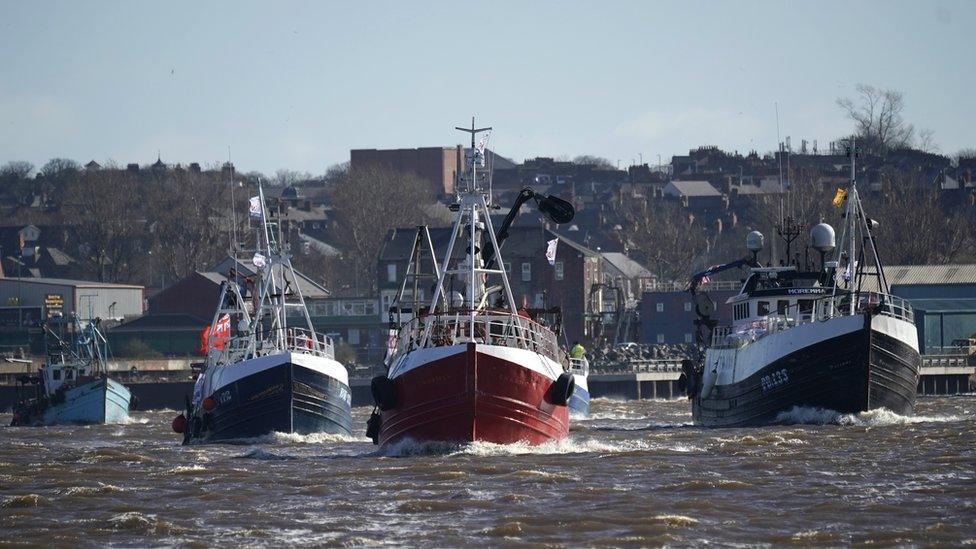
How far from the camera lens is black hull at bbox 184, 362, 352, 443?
51719 mm

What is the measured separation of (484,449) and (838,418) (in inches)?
583

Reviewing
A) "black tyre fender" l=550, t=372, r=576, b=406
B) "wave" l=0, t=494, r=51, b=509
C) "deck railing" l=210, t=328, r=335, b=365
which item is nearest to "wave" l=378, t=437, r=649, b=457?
"black tyre fender" l=550, t=372, r=576, b=406

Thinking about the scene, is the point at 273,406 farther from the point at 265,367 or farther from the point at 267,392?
the point at 265,367

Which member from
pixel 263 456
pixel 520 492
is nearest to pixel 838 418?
pixel 263 456

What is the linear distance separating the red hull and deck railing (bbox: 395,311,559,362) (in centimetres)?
77

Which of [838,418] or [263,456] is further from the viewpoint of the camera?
[838,418]

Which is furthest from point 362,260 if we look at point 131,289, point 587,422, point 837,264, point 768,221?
point 837,264

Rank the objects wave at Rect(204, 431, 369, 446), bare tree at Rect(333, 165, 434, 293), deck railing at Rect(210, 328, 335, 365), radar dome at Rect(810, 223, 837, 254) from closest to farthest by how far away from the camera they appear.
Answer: wave at Rect(204, 431, 369, 446) < deck railing at Rect(210, 328, 335, 365) < radar dome at Rect(810, 223, 837, 254) < bare tree at Rect(333, 165, 434, 293)

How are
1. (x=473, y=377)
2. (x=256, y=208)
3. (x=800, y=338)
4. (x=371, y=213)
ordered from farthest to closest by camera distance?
1. (x=371, y=213)
2. (x=256, y=208)
3. (x=800, y=338)
4. (x=473, y=377)

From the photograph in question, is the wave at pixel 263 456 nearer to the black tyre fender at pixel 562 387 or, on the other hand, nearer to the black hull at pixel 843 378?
the black tyre fender at pixel 562 387

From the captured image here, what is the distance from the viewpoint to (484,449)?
137 ft

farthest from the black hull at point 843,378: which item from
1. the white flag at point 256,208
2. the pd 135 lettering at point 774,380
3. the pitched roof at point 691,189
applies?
the pitched roof at point 691,189

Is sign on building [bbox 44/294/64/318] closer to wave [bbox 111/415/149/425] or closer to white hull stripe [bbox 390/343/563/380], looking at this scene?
wave [bbox 111/415/149/425]

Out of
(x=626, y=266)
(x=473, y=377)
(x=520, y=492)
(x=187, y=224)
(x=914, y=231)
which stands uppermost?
(x=187, y=224)
